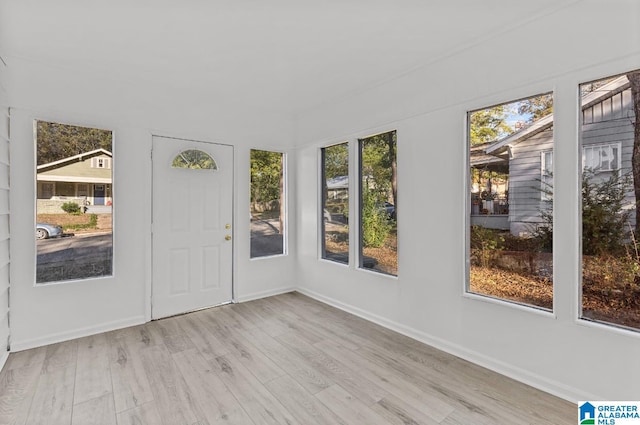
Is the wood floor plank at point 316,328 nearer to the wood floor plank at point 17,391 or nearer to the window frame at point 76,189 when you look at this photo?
the window frame at point 76,189

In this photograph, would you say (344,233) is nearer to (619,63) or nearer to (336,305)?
(336,305)

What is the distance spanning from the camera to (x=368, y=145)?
3.64m

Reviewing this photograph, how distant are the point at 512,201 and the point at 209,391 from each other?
269 centimetres

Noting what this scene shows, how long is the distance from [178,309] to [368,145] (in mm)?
2950

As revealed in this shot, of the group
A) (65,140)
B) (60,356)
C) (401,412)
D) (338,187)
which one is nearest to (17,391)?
(60,356)

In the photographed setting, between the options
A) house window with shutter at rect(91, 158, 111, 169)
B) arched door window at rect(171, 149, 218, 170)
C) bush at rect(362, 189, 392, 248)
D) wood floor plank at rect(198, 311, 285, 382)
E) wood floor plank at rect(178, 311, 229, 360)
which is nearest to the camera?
wood floor plank at rect(198, 311, 285, 382)

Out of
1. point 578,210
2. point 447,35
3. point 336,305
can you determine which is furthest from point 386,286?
point 447,35

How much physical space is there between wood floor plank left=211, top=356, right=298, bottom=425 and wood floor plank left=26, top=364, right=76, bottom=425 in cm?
95

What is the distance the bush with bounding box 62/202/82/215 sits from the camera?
120 inches

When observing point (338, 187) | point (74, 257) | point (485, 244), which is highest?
point (338, 187)

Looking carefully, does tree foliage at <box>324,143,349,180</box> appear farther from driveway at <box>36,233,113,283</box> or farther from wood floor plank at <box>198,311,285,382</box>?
driveway at <box>36,233,113,283</box>

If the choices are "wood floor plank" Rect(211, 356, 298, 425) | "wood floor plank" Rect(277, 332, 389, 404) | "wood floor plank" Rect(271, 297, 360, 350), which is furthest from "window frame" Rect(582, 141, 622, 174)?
"wood floor plank" Rect(211, 356, 298, 425)

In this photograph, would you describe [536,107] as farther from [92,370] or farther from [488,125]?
[92,370]

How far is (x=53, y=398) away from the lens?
2.13 metres
